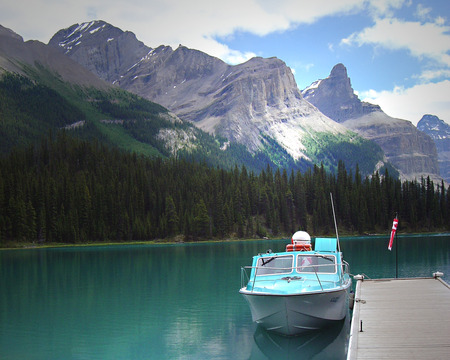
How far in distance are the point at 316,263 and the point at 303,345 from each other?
5713 mm

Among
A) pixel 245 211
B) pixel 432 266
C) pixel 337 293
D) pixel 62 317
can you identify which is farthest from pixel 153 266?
pixel 245 211

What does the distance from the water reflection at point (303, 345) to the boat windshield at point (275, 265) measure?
350 cm

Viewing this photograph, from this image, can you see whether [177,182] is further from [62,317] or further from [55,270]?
[62,317]

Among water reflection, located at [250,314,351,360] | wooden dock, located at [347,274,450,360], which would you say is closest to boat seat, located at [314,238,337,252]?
wooden dock, located at [347,274,450,360]

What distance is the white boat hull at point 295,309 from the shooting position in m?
23.5

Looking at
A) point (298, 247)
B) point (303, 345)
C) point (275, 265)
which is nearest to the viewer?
point (303, 345)

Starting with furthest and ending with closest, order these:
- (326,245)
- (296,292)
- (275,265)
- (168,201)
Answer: (168,201) < (326,245) < (275,265) < (296,292)

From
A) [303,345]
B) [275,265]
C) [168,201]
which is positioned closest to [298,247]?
[275,265]

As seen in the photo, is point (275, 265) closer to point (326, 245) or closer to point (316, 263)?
point (316, 263)

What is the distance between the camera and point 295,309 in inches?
931

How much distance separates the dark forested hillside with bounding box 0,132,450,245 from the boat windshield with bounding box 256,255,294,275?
116026 millimetres

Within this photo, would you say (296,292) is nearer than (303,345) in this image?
Yes

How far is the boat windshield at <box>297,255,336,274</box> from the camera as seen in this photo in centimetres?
2756

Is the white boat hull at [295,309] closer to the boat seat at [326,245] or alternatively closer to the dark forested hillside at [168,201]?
the boat seat at [326,245]
